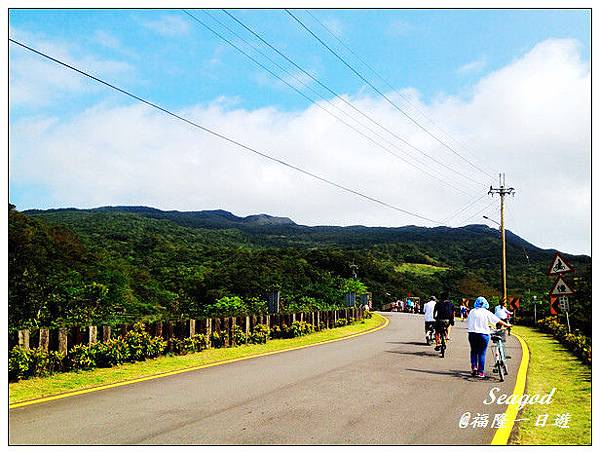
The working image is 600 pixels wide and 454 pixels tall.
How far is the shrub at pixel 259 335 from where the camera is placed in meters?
18.4

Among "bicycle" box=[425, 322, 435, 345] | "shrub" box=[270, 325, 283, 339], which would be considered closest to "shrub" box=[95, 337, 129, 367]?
"shrub" box=[270, 325, 283, 339]

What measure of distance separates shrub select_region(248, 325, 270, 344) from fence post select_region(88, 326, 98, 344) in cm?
659

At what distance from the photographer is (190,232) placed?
68.7 metres

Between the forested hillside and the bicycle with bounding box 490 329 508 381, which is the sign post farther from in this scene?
the bicycle with bounding box 490 329 508 381

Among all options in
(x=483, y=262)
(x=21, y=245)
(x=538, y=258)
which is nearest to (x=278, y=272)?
(x=21, y=245)

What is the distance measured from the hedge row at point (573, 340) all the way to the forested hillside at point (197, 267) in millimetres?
1079

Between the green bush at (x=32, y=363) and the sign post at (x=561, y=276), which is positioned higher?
the sign post at (x=561, y=276)

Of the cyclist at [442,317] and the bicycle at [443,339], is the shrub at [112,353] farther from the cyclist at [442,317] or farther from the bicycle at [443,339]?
the cyclist at [442,317]

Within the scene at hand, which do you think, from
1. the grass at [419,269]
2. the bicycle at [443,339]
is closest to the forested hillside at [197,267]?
the grass at [419,269]

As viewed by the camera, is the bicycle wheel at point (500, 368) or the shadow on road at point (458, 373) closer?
the bicycle wheel at point (500, 368)

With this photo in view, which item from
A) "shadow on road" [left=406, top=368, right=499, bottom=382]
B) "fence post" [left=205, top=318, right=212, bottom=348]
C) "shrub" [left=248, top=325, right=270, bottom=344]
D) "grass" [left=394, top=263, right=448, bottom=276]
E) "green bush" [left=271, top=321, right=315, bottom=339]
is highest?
"fence post" [left=205, top=318, right=212, bottom=348]

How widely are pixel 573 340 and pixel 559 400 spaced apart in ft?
28.9

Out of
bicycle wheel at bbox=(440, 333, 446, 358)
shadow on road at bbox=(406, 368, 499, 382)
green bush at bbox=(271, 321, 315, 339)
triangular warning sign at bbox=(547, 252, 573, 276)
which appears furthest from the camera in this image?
green bush at bbox=(271, 321, 315, 339)

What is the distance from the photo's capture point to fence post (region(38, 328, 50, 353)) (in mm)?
11008
